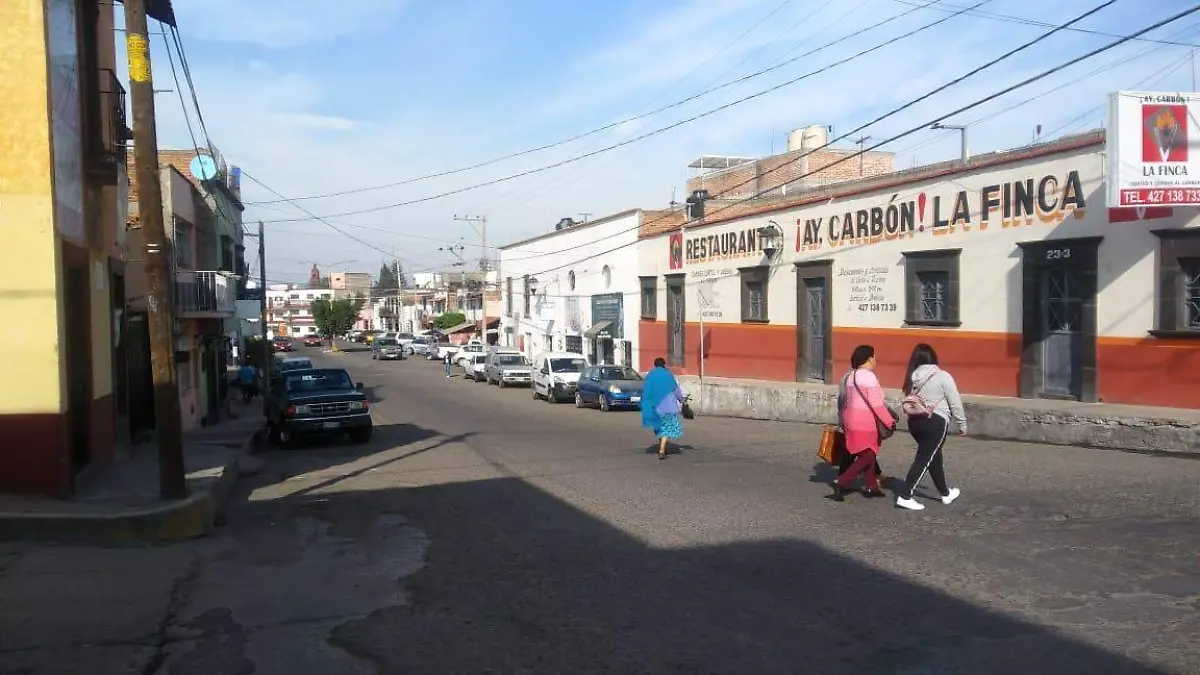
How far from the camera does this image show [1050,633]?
5504 millimetres

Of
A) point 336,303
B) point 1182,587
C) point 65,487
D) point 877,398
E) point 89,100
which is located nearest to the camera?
point 1182,587

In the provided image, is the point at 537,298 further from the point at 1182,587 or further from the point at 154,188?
the point at 1182,587

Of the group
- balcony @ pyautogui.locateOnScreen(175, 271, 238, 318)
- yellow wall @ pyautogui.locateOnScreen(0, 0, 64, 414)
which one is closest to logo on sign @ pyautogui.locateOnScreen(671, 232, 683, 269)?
balcony @ pyautogui.locateOnScreen(175, 271, 238, 318)

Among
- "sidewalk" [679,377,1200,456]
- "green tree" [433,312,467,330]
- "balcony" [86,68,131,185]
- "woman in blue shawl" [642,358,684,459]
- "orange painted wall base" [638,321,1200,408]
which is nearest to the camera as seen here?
"balcony" [86,68,131,185]

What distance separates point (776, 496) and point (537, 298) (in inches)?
1702

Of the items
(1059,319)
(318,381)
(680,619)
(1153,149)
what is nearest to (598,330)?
(318,381)

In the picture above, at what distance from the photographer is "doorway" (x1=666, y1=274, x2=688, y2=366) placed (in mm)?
34250

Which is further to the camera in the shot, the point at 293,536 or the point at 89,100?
the point at 89,100

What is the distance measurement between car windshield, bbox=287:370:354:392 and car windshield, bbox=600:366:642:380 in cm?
965

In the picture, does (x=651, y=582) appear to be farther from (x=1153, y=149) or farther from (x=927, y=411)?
(x=1153, y=149)

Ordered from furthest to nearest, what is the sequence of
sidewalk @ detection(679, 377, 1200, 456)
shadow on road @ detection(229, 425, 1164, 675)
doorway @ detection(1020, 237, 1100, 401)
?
1. doorway @ detection(1020, 237, 1100, 401)
2. sidewalk @ detection(679, 377, 1200, 456)
3. shadow on road @ detection(229, 425, 1164, 675)

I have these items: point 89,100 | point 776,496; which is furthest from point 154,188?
point 776,496

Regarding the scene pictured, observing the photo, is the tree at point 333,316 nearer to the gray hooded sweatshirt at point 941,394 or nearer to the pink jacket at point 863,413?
the pink jacket at point 863,413

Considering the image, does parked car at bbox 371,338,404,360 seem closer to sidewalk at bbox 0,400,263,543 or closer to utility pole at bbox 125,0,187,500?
sidewalk at bbox 0,400,263,543
